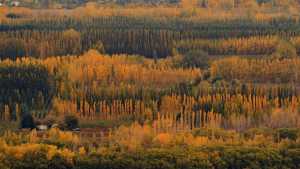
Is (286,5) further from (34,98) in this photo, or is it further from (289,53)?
(34,98)

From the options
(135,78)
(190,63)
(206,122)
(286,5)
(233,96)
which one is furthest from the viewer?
(286,5)

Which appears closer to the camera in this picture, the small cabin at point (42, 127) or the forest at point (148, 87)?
the forest at point (148, 87)

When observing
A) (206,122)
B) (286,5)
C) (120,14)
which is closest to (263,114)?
(206,122)

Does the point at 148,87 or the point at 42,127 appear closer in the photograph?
the point at 42,127

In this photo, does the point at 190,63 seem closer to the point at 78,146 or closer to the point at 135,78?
the point at 135,78

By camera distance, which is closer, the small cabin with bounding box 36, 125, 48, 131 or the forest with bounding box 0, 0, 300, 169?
the forest with bounding box 0, 0, 300, 169

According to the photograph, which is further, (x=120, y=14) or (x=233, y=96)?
(x=120, y=14)

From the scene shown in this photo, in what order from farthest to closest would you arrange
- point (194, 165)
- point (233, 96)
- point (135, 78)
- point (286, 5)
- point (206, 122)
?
point (286, 5)
point (135, 78)
point (233, 96)
point (206, 122)
point (194, 165)
